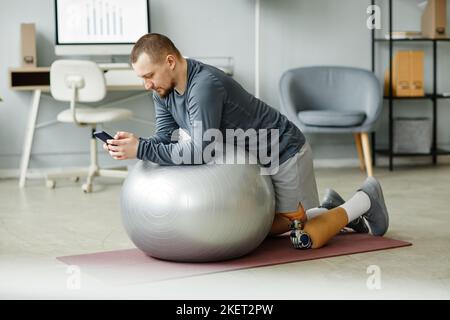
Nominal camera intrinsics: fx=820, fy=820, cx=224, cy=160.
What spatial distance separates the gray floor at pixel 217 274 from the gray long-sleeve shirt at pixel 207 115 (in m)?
0.47

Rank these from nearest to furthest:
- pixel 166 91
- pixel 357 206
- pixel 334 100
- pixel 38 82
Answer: pixel 166 91 → pixel 357 206 → pixel 38 82 → pixel 334 100

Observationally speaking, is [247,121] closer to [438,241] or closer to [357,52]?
[438,241]

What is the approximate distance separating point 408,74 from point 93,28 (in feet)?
7.70

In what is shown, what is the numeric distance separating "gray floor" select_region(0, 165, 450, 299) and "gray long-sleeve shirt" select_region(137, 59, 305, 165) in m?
0.47

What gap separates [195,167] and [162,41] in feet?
1.51

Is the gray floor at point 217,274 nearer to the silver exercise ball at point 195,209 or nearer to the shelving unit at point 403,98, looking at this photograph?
the silver exercise ball at point 195,209

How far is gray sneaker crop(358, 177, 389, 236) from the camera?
11.2 feet

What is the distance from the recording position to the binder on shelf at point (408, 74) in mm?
6129

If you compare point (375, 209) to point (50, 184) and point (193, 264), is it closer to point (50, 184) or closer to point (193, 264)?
point (193, 264)

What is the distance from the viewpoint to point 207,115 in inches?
113

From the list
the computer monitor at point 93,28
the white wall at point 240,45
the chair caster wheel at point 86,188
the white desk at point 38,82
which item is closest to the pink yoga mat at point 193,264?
the chair caster wheel at point 86,188

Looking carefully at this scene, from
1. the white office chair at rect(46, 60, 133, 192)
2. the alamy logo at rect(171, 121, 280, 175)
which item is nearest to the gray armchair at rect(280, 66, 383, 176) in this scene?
the white office chair at rect(46, 60, 133, 192)

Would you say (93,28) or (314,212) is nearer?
(314,212)

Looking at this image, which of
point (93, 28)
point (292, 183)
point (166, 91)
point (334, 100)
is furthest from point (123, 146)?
point (334, 100)
